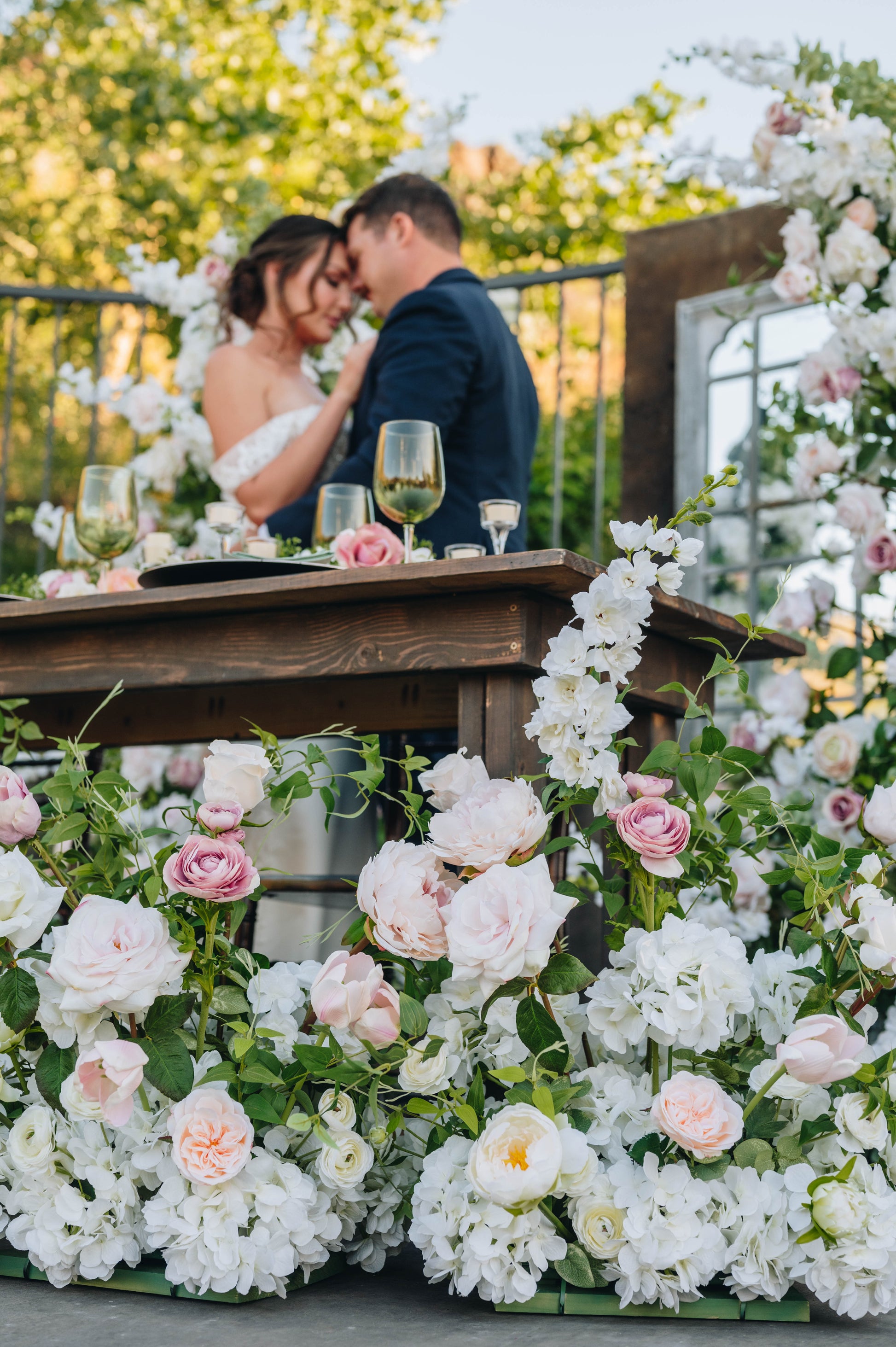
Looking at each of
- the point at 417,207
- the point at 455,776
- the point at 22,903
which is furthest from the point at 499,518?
the point at 417,207

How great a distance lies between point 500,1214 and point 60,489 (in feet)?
24.6

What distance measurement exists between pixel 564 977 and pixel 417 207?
6.29 ft

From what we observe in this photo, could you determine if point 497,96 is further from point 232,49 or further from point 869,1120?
point 869,1120

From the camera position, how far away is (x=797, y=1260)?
1.13 metres

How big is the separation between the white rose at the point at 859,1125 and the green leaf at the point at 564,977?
0.24 metres

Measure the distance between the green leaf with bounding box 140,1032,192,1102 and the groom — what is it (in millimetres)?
1348

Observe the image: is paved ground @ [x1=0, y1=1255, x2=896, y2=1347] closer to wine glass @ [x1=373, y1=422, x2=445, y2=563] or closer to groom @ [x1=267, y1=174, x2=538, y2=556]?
wine glass @ [x1=373, y1=422, x2=445, y2=563]

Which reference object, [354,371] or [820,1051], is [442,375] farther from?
[820,1051]

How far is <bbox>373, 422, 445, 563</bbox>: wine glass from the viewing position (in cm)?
170

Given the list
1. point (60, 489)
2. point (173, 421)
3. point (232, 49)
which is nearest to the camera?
point (173, 421)

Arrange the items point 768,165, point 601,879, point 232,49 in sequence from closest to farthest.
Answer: point 601,879
point 768,165
point 232,49

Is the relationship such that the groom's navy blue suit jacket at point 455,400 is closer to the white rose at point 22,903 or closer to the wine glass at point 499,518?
the wine glass at point 499,518

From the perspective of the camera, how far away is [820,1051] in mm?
1086

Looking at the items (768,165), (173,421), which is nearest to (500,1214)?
(768,165)
